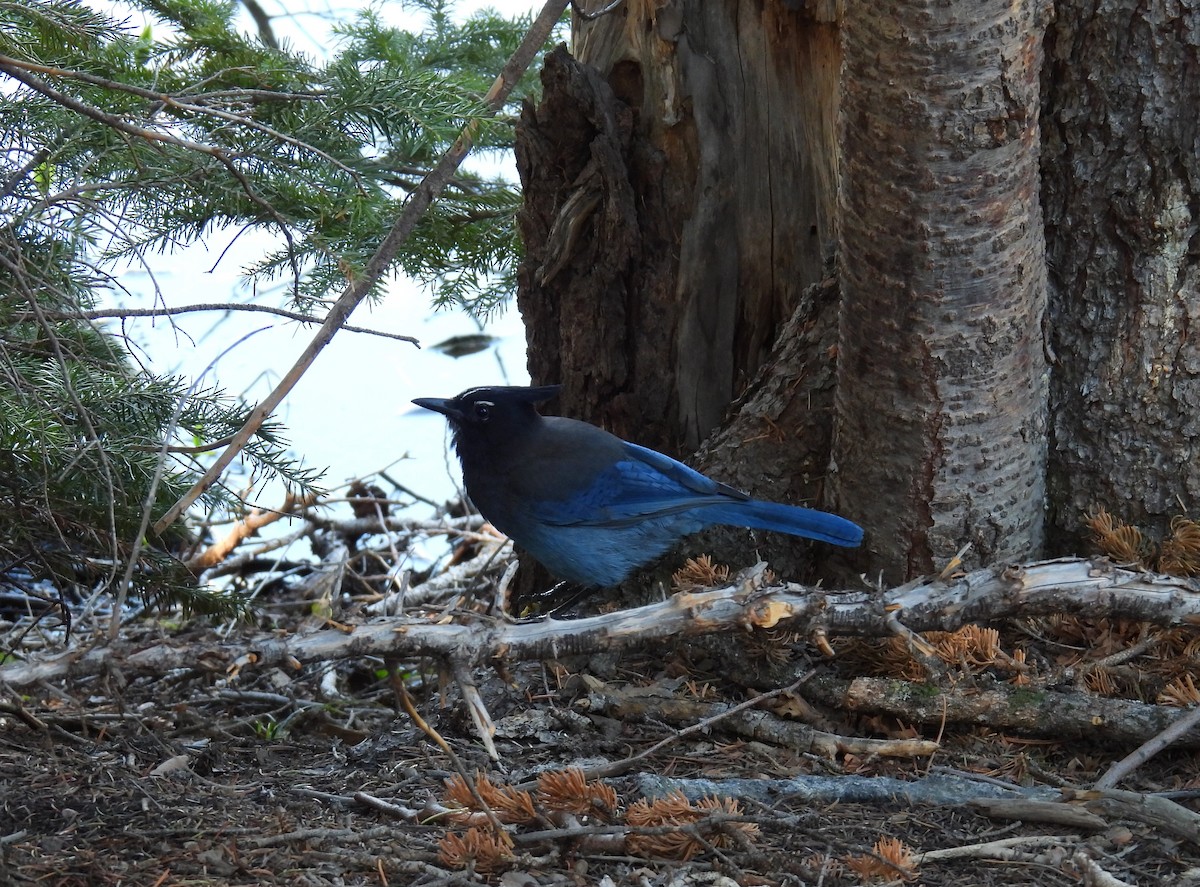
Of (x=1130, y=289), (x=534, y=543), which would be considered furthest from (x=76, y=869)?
(x=1130, y=289)

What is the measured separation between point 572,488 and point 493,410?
0.34 m

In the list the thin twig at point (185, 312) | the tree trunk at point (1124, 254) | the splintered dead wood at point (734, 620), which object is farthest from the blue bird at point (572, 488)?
the thin twig at point (185, 312)

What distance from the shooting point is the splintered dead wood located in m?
2.35

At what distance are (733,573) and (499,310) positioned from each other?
5.81 feet

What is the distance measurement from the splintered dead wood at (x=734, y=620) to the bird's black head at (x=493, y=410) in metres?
1.06

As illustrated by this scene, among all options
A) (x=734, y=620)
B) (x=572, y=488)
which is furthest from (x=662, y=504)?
(x=734, y=620)

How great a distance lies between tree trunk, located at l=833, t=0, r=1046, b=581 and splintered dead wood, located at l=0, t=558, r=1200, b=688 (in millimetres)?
366

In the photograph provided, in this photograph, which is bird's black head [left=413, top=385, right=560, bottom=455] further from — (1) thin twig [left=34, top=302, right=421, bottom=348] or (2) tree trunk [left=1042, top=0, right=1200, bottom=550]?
(2) tree trunk [left=1042, top=0, right=1200, bottom=550]

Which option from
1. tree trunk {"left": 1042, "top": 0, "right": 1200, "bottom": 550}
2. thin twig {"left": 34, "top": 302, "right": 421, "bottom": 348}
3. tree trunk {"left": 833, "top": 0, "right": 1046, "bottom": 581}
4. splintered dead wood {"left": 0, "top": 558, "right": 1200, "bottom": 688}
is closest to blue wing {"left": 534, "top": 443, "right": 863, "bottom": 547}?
tree trunk {"left": 833, "top": 0, "right": 1046, "bottom": 581}

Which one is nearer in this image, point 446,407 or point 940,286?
point 940,286

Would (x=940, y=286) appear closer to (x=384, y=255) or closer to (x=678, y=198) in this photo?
(x=678, y=198)

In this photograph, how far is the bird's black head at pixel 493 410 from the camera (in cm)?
340

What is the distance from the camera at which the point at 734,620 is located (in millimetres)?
2391

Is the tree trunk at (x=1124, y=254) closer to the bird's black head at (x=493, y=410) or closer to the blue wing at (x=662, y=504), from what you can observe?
the blue wing at (x=662, y=504)
